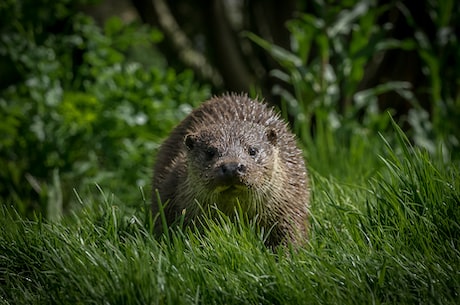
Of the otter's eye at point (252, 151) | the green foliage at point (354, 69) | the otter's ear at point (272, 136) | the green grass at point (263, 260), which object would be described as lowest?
the green grass at point (263, 260)

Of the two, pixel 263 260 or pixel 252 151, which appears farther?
pixel 252 151

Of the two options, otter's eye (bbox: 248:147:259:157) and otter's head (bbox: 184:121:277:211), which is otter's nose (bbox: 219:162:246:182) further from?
otter's eye (bbox: 248:147:259:157)

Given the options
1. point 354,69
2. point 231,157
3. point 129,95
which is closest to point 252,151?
point 231,157

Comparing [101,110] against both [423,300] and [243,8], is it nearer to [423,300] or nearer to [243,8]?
[243,8]

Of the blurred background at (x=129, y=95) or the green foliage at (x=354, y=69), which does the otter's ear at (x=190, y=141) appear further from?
the green foliage at (x=354, y=69)

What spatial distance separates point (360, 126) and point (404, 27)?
1.26 metres

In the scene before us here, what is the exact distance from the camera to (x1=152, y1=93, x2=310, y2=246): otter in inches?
154

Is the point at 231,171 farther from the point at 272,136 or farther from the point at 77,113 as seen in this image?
the point at 77,113

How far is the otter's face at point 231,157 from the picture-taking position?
151 inches

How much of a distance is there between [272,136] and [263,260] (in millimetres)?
1077

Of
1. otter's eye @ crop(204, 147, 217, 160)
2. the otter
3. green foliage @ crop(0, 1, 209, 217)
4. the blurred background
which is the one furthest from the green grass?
green foliage @ crop(0, 1, 209, 217)

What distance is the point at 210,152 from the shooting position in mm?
4074

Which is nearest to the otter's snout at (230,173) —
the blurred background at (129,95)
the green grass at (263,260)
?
the green grass at (263,260)

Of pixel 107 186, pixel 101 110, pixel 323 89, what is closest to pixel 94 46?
pixel 101 110
